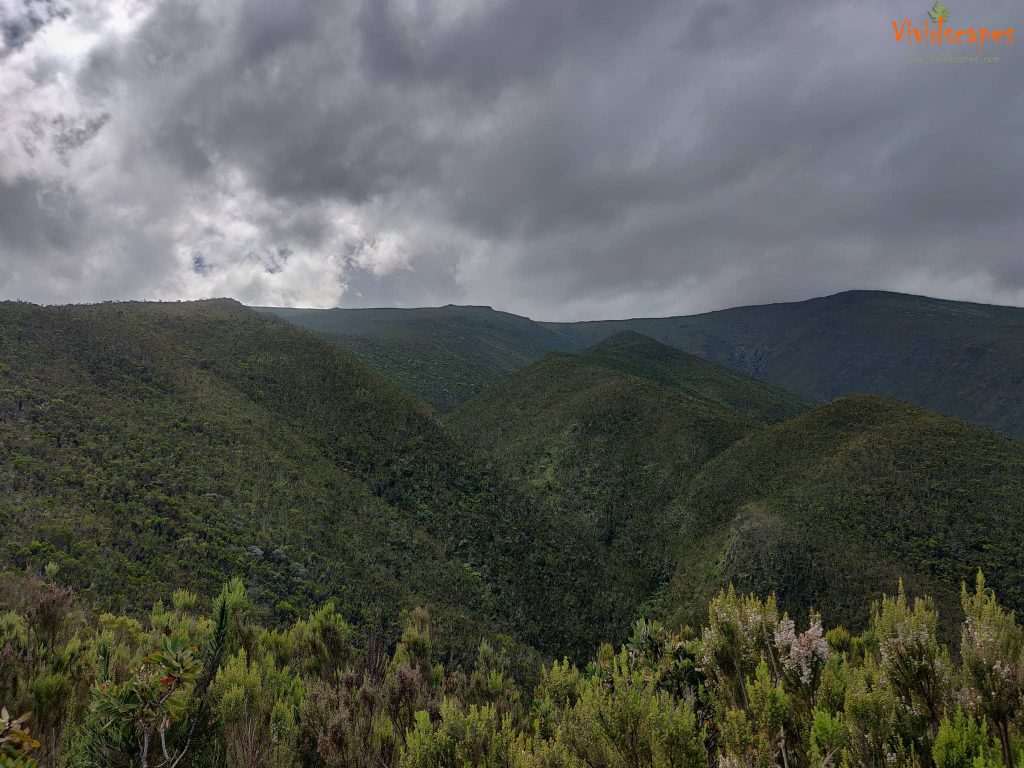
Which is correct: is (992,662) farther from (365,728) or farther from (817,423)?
(817,423)

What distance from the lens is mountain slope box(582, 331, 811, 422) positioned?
71375 millimetres

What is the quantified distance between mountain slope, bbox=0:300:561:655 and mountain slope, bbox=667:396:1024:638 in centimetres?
1143

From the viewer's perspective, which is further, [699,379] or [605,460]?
[699,379]

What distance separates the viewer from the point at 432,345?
98.8 meters

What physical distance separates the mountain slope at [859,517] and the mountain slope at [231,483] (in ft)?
37.5

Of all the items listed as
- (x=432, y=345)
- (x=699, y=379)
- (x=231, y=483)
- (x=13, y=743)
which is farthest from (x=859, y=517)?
(x=432, y=345)

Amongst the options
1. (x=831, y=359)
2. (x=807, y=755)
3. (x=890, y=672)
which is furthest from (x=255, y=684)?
(x=831, y=359)

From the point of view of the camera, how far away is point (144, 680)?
3.13 m

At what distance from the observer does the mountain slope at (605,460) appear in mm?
25844

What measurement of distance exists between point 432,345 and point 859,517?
8409cm

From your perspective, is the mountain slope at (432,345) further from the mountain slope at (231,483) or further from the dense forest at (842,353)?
the mountain slope at (231,483)

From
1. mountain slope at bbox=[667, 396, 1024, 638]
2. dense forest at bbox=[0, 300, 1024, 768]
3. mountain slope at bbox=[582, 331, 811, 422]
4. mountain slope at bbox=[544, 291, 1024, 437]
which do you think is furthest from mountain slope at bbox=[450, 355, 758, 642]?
mountain slope at bbox=[544, 291, 1024, 437]

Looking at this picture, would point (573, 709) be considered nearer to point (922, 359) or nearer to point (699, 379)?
point (699, 379)

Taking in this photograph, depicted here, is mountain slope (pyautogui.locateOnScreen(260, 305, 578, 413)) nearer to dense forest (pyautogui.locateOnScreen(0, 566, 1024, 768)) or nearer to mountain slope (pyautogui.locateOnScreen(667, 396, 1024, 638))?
mountain slope (pyautogui.locateOnScreen(667, 396, 1024, 638))
